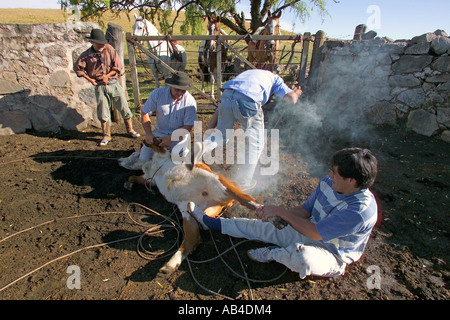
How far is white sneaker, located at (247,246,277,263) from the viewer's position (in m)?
2.57

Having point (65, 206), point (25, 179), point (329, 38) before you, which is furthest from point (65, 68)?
point (329, 38)

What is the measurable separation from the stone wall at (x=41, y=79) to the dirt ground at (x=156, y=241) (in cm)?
109

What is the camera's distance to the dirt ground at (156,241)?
7.77 ft

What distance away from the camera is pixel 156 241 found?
9.64ft

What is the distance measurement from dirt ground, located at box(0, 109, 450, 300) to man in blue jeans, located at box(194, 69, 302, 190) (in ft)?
1.96

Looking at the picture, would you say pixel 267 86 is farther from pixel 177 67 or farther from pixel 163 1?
pixel 163 1

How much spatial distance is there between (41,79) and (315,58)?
6442 mm

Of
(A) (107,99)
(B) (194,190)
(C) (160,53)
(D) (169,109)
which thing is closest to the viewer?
(B) (194,190)

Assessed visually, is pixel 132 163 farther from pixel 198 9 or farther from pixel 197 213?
pixel 198 9

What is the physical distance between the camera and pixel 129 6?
1234 cm

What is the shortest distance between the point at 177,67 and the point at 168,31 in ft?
19.9

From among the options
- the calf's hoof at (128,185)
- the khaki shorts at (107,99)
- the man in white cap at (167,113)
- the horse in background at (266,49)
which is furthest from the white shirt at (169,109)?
the horse in background at (266,49)

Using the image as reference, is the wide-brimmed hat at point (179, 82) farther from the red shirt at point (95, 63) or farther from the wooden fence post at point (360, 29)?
the wooden fence post at point (360, 29)

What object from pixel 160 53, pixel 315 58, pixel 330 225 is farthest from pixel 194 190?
pixel 160 53
